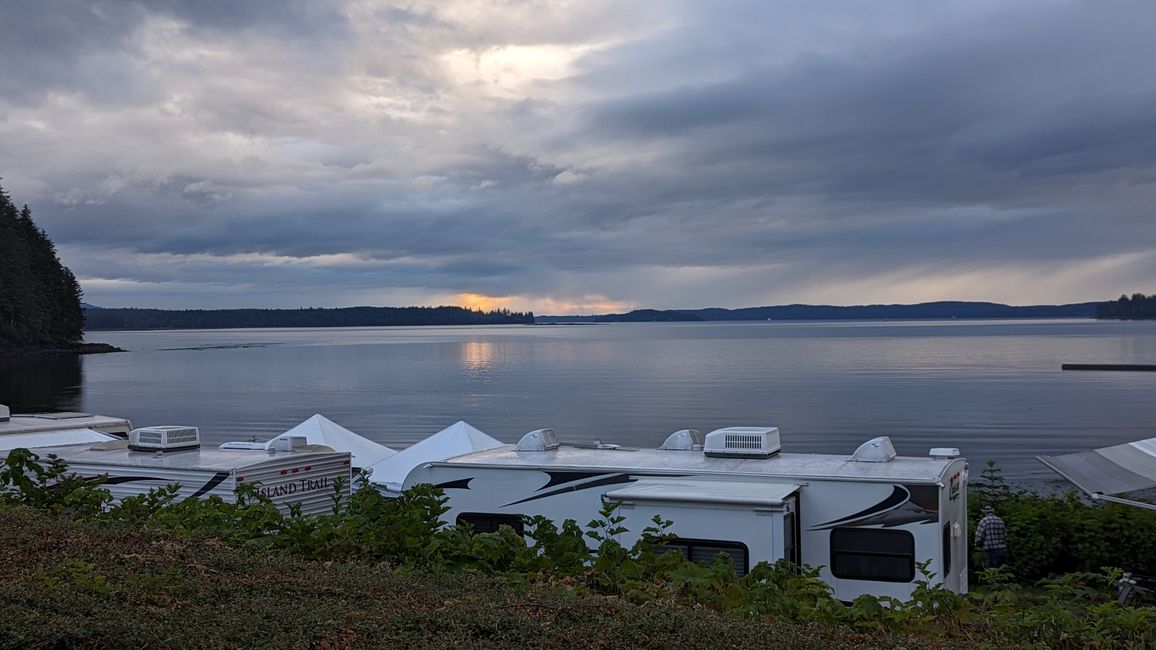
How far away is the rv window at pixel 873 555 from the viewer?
1033 cm

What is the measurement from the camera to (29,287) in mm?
103312

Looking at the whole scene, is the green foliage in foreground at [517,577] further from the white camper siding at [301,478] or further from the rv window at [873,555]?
the white camper siding at [301,478]

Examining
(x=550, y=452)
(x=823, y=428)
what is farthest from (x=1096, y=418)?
(x=550, y=452)

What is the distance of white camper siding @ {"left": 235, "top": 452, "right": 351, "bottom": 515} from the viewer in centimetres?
1308

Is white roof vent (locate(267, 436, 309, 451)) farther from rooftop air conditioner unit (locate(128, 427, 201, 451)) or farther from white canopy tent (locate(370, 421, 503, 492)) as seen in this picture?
white canopy tent (locate(370, 421, 503, 492))

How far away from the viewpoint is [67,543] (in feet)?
21.1

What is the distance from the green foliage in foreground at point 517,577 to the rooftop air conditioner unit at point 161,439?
498 cm

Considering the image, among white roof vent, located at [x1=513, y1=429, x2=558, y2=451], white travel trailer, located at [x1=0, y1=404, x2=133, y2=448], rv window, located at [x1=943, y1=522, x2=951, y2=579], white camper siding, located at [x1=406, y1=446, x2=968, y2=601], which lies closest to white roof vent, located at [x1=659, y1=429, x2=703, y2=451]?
white camper siding, located at [x1=406, y1=446, x2=968, y2=601]

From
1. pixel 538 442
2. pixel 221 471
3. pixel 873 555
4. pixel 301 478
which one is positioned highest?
pixel 538 442

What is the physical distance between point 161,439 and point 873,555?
1013 centimetres

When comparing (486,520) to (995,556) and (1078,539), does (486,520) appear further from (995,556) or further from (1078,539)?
(1078,539)

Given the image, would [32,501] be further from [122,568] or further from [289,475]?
[289,475]

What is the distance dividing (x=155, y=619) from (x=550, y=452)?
8377mm

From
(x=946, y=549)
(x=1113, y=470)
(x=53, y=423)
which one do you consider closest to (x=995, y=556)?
(x=1113, y=470)
